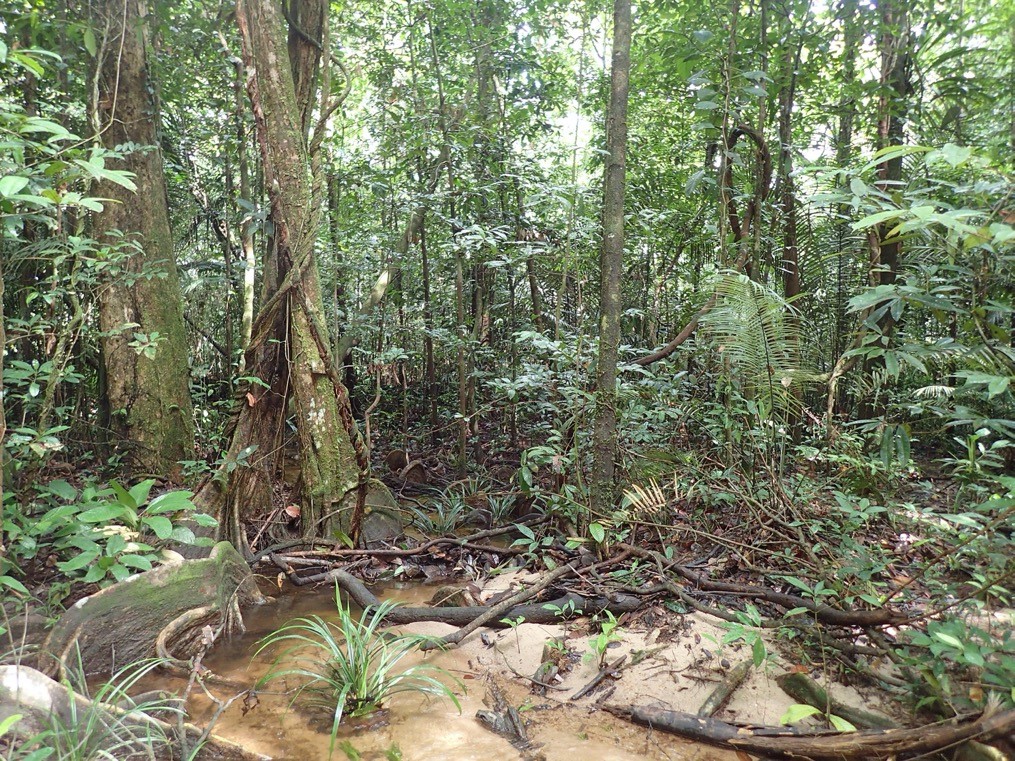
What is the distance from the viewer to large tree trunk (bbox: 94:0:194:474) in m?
5.79

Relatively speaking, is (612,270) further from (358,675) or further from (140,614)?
(140,614)

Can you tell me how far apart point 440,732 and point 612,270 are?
322 cm

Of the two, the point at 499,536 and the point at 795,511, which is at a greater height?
the point at 795,511

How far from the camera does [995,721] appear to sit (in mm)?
2158

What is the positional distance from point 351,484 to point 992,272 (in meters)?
4.62

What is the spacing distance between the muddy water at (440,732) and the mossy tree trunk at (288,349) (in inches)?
80.6

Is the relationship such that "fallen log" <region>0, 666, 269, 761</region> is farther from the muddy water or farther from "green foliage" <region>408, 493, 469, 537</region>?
"green foliage" <region>408, 493, 469, 537</region>

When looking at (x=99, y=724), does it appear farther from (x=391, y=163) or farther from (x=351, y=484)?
(x=391, y=163)

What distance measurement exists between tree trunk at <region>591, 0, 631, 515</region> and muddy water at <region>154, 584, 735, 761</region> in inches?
68.7

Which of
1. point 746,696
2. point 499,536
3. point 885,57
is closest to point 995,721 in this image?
point 746,696

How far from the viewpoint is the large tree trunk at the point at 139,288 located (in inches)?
228

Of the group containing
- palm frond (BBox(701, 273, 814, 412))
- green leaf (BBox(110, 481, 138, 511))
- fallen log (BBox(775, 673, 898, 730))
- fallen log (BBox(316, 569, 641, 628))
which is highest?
palm frond (BBox(701, 273, 814, 412))

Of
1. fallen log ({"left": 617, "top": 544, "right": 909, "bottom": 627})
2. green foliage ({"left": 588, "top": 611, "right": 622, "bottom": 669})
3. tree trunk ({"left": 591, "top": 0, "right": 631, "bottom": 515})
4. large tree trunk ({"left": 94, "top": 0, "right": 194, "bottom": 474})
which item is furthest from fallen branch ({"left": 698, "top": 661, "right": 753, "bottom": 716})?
large tree trunk ({"left": 94, "top": 0, "right": 194, "bottom": 474})

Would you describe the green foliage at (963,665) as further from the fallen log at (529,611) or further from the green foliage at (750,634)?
the fallen log at (529,611)
